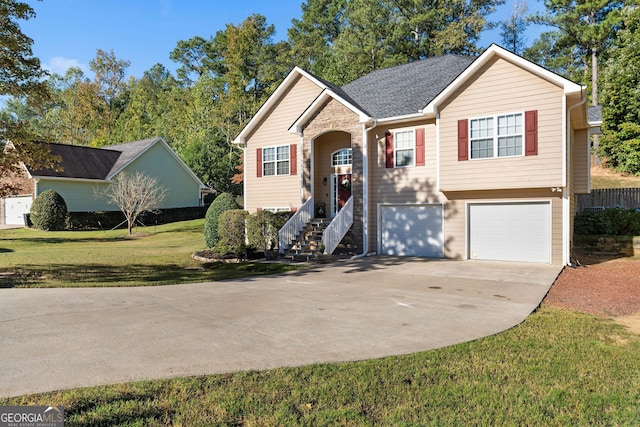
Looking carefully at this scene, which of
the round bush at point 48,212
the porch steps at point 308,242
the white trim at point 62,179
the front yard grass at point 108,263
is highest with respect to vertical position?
the white trim at point 62,179

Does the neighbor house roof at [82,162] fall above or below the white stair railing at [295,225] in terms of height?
above

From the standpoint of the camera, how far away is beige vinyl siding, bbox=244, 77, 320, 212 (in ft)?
59.4

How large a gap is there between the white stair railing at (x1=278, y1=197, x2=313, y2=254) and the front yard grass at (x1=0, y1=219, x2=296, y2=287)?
6.87 feet

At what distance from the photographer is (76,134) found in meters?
53.0

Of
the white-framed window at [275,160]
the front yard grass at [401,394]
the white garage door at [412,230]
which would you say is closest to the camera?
the front yard grass at [401,394]

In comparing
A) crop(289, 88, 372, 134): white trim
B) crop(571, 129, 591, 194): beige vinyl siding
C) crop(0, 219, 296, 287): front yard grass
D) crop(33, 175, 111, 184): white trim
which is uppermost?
crop(289, 88, 372, 134): white trim

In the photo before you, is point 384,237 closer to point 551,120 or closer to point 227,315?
point 551,120

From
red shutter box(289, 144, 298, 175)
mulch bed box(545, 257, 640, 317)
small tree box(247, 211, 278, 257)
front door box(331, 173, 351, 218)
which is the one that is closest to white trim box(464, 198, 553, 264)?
mulch bed box(545, 257, 640, 317)

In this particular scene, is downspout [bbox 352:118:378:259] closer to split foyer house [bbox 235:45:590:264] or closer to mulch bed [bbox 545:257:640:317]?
split foyer house [bbox 235:45:590:264]

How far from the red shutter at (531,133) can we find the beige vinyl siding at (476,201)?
1424 mm

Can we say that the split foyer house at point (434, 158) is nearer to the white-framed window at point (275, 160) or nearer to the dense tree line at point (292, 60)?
the white-framed window at point (275, 160)

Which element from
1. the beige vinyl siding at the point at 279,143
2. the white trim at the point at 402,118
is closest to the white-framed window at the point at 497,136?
the white trim at the point at 402,118

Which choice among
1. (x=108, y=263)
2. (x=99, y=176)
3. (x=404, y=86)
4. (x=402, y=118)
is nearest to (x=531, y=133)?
(x=402, y=118)

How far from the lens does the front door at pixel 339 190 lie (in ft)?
57.0
